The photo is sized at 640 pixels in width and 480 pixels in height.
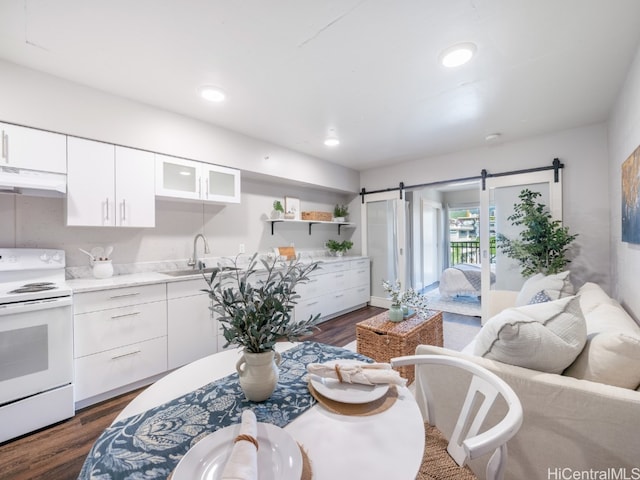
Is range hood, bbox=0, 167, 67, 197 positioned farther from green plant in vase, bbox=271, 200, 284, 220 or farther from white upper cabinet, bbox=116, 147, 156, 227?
green plant in vase, bbox=271, 200, 284, 220

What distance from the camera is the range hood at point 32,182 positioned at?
6.27 feet

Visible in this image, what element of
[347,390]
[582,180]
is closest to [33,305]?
[347,390]

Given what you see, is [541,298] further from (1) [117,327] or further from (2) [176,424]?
(1) [117,327]

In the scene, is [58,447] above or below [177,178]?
below

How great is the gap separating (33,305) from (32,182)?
87 cm

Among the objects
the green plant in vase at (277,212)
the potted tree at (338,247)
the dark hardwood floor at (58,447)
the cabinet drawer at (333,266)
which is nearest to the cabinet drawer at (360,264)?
the cabinet drawer at (333,266)

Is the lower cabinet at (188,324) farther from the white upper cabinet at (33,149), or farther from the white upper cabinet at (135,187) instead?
the white upper cabinet at (33,149)

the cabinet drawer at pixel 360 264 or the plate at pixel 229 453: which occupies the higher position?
the cabinet drawer at pixel 360 264

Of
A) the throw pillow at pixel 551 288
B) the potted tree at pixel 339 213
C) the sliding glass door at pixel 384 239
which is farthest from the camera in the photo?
the potted tree at pixel 339 213

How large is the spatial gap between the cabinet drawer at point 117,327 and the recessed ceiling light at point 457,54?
2.94 metres

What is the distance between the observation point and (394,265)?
4930 millimetres

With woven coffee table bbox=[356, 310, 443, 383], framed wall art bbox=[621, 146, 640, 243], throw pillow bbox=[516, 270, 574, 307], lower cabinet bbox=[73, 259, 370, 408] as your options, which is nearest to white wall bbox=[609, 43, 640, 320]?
framed wall art bbox=[621, 146, 640, 243]

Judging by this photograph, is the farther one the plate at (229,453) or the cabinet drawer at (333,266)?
the cabinet drawer at (333,266)

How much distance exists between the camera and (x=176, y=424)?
84 cm
